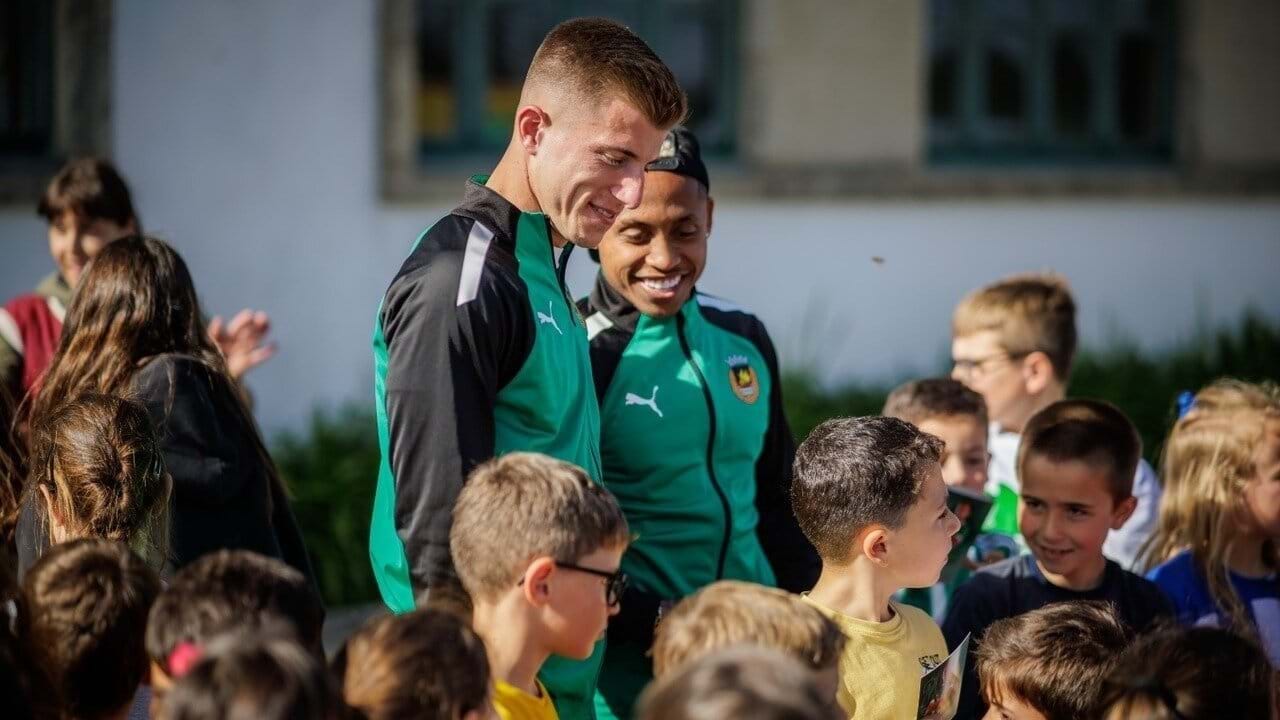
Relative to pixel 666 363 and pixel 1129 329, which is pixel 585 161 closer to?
pixel 666 363

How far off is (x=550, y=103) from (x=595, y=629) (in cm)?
100

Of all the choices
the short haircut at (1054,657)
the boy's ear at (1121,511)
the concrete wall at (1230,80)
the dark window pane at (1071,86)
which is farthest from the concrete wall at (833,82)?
the short haircut at (1054,657)

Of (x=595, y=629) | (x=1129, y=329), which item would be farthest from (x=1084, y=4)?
(x=595, y=629)

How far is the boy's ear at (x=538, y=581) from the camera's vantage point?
2.80 m

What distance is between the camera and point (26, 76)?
7.46m

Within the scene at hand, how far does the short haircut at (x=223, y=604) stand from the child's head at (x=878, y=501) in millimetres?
1175

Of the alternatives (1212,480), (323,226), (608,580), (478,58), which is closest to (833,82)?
(478,58)

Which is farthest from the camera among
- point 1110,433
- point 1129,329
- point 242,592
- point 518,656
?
point 1129,329

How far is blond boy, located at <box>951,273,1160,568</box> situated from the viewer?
531 cm

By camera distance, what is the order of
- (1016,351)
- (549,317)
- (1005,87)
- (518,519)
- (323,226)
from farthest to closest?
(1005,87), (323,226), (1016,351), (549,317), (518,519)

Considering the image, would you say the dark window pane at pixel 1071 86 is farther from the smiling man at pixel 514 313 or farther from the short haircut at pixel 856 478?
the smiling man at pixel 514 313

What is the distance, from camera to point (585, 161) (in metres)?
3.08

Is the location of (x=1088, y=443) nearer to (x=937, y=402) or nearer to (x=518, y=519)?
(x=937, y=402)

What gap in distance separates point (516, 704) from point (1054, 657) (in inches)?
42.4
